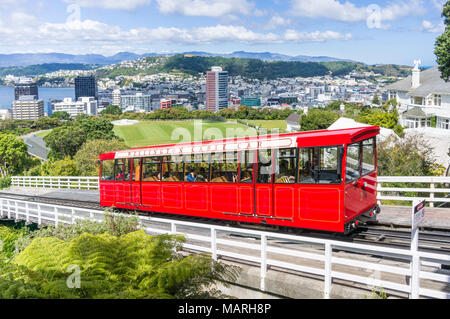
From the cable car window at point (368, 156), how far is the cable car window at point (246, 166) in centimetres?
321

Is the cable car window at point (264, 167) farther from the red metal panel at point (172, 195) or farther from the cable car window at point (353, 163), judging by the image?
the red metal panel at point (172, 195)

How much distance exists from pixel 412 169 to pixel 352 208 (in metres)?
12.3

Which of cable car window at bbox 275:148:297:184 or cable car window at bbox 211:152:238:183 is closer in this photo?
cable car window at bbox 275:148:297:184

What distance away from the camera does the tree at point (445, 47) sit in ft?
83.1

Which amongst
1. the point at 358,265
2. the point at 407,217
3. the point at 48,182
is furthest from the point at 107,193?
the point at 48,182

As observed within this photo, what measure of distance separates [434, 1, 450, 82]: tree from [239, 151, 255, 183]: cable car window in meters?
18.1

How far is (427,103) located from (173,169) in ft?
186

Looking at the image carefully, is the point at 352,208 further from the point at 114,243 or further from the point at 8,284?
the point at 8,284

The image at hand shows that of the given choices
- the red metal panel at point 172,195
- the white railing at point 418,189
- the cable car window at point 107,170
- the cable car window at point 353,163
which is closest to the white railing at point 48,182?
the cable car window at point 107,170

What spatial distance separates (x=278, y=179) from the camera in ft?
41.1

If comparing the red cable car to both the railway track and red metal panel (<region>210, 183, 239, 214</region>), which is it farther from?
the railway track

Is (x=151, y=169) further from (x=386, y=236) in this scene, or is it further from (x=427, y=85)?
(x=427, y=85)

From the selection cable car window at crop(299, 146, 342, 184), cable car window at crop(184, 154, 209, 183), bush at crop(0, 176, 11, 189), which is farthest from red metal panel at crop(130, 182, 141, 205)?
bush at crop(0, 176, 11, 189)

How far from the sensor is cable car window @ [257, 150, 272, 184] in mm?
12773
